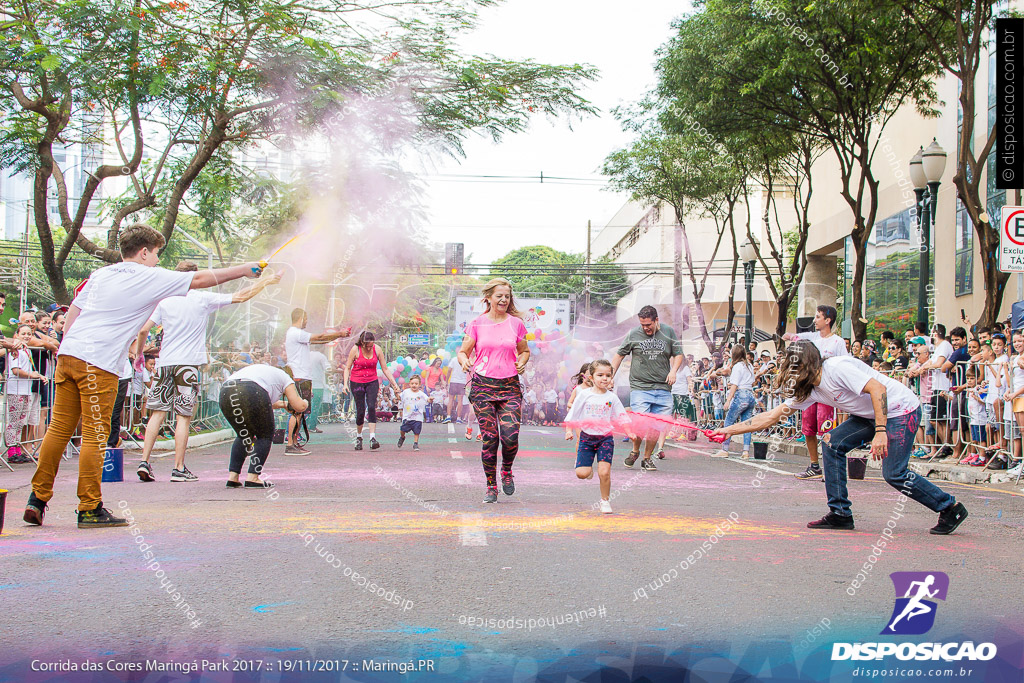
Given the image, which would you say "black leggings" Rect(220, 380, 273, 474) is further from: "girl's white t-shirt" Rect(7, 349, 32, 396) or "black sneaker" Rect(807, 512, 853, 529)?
"black sneaker" Rect(807, 512, 853, 529)

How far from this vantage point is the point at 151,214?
55.8 ft

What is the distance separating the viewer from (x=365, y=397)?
45.4 ft

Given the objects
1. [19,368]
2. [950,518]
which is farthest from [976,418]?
[19,368]

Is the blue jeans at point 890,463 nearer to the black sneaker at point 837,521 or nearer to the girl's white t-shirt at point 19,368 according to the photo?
the black sneaker at point 837,521

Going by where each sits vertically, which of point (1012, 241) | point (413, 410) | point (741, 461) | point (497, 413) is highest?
point (1012, 241)

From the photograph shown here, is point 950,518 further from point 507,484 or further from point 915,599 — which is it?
point 507,484

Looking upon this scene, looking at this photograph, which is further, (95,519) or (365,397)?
(365,397)

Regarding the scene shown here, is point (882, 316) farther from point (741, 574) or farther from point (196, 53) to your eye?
point (741, 574)

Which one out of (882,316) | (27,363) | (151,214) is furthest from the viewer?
(882,316)

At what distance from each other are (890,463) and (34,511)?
570 centimetres

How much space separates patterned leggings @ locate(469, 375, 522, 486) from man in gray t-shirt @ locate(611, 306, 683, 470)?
10.7ft

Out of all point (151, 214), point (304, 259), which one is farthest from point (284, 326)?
point (151, 214)

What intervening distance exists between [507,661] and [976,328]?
1350cm

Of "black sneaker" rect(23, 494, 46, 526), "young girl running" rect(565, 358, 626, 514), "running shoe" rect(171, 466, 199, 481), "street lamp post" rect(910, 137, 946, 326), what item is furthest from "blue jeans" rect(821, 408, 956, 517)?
"street lamp post" rect(910, 137, 946, 326)
